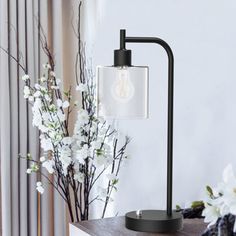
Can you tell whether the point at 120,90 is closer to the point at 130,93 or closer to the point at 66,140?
the point at 130,93

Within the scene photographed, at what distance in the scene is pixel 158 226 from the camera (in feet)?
4.48

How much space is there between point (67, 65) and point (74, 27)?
8.1 inches

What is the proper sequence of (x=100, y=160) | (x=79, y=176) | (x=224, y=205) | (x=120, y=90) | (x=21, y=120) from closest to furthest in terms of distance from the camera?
(x=224, y=205)
(x=120, y=90)
(x=100, y=160)
(x=79, y=176)
(x=21, y=120)

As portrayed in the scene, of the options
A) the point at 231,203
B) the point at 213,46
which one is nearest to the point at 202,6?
the point at 213,46

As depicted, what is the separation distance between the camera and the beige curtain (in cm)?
247

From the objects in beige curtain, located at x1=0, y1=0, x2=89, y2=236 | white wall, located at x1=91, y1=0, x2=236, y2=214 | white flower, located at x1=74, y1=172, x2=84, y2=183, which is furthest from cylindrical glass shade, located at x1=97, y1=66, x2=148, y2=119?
beige curtain, located at x1=0, y1=0, x2=89, y2=236

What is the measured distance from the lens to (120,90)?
149 cm

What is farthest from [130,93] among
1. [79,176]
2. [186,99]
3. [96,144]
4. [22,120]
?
[22,120]

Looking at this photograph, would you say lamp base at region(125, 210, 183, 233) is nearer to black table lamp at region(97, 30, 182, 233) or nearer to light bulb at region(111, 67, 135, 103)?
black table lamp at region(97, 30, 182, 233)

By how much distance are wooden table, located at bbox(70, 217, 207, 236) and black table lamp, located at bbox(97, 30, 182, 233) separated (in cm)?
3

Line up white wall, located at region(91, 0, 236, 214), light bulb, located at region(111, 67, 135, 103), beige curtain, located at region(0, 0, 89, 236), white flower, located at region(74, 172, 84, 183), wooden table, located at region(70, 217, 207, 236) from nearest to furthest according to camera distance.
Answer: wooden table, located at region(70, 217, 207, 236)
light bulb, located at region(111, 67, 135, 103)
white wall, located at region(91, 0, 236, 214)
white flower, located at region(74, 172, 84, 183)
beige curtain, located at region(0, 0, 89, 236)

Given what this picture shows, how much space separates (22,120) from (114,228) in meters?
1.25

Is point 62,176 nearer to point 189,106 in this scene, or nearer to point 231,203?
point 189,106

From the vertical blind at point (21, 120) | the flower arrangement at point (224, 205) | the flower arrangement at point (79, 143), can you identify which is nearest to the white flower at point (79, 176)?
the flower arrangement at point (79, 143)
